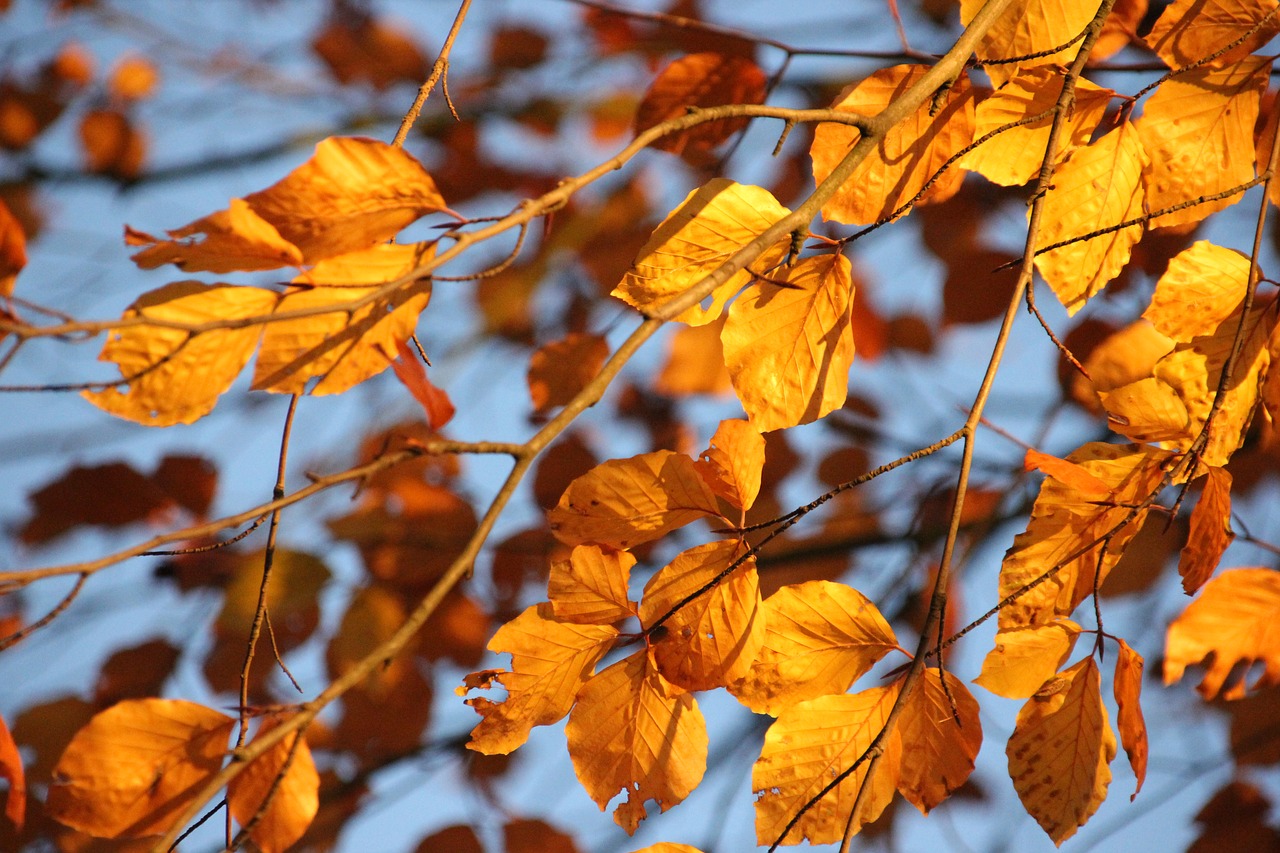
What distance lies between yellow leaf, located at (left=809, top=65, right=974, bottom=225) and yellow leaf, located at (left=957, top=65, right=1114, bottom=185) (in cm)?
2

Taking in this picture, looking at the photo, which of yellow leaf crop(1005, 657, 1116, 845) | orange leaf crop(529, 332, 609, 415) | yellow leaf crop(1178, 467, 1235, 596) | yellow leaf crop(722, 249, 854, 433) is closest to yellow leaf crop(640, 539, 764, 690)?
yellow leaf crop(722, 249, 854, 433)

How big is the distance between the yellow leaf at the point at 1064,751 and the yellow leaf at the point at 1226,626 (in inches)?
8.5

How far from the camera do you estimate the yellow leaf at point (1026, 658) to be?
0.65 meters

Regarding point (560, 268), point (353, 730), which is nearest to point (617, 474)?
point (353, 730)

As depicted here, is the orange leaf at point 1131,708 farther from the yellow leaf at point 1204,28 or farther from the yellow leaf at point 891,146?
the yellow leaf at point 1204,28

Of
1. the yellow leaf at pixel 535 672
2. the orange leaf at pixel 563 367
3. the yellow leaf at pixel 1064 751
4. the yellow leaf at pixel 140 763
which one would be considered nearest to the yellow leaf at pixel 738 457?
the yellow leaf at pixel 535 672

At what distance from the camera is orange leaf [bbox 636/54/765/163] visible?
43.4 inches

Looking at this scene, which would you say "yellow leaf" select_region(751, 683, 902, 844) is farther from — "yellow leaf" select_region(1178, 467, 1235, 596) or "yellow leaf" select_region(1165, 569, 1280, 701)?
"yellow leaf" select_region(1165, 569, 1280, 701)

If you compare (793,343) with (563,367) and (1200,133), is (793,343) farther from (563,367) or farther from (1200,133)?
(563,367)

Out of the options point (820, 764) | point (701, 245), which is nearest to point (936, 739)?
point (820, 764)

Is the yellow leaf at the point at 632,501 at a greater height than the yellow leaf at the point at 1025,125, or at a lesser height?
lesser

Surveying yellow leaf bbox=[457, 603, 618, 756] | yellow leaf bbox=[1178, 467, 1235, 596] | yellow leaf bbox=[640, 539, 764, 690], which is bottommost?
yellow leaf bbox=[457, 603, 618, 756]

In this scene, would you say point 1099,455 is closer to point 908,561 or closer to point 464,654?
point 908,561

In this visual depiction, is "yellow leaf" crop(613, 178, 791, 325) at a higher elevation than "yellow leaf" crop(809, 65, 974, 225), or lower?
lower
